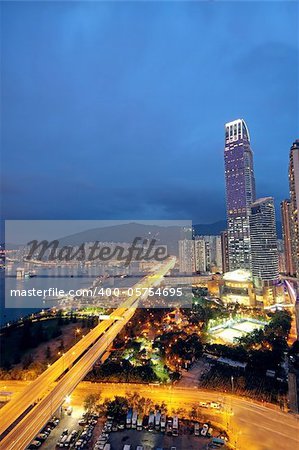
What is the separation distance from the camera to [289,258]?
1708 cm

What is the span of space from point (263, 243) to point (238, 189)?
3.62 meters

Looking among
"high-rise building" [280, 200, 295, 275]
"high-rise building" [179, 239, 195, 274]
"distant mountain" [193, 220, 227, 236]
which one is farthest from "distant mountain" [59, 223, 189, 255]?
"distant mountain" [193, 220, 227, 236]

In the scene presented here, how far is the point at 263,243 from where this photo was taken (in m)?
12.8

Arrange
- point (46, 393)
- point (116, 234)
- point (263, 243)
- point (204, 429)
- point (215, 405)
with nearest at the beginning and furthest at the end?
point (204, 429), point (46, 393), point (215, 405), point (263, 243), point (116, 234)

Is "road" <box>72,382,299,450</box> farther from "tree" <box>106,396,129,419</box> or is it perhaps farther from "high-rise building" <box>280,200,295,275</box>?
"high-rise building" <box>280,200,295,275</box>

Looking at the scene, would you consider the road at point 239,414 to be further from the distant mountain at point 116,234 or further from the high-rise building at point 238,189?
the distant mountain at point 116,234

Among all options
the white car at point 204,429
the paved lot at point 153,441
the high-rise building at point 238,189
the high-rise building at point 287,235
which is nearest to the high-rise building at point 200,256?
the high-rise building at point 287,235

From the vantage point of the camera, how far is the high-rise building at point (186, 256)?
776 inches

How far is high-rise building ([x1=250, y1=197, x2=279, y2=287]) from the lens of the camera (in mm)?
12117

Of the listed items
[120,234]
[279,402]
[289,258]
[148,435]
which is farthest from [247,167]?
[120,234]

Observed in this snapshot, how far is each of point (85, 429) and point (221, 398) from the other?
80.5 inches

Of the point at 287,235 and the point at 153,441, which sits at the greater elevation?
the point at 287,235

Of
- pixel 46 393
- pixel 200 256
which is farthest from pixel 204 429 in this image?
pixel 200 256

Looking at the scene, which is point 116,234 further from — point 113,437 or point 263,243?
point 113,437
